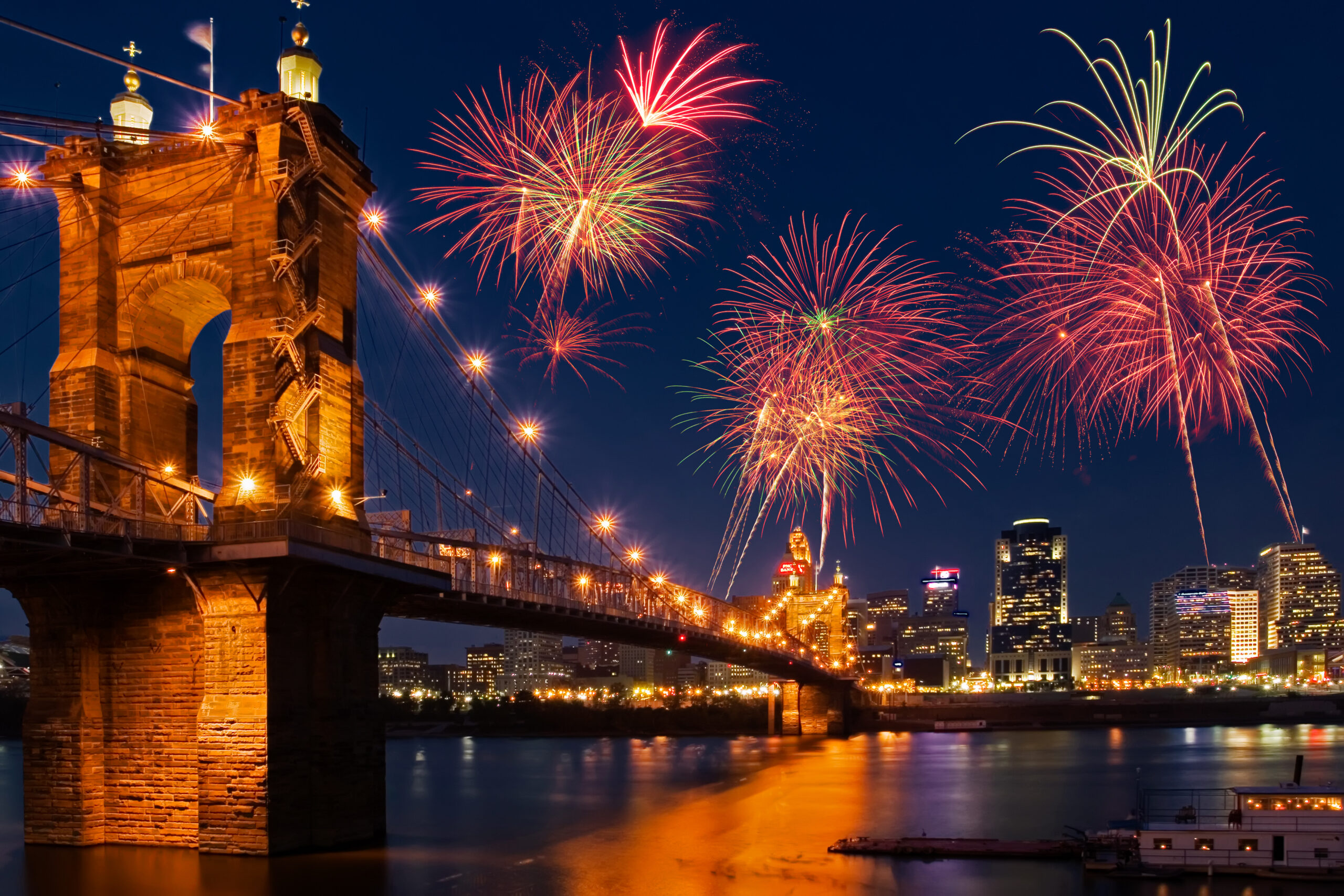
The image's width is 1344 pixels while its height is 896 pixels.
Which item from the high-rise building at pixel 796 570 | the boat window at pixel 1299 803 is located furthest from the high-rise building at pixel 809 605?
the boat window at pixel 1299 803

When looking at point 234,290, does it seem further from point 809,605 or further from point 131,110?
point 809,605

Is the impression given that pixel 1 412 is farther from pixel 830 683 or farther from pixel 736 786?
pixel 830 683

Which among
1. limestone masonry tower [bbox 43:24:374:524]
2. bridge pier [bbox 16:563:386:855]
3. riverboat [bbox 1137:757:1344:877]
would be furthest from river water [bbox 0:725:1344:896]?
limestone masonry tower [bbox 43:24:374:524]

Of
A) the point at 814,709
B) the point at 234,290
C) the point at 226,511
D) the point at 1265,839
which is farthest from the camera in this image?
the point at 814,709

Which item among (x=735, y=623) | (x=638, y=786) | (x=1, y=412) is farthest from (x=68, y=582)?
(x=735, y=623)

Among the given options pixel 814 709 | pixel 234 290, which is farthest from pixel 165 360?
pixel 814 709

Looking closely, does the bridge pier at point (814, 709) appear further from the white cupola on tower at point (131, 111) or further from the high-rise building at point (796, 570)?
the white cupola on tower at point (131, 111)

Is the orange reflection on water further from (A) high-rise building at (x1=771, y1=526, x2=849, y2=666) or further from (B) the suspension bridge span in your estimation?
(A) high-rise building at (x1=771, y1=526, x2=849, y2=666)
